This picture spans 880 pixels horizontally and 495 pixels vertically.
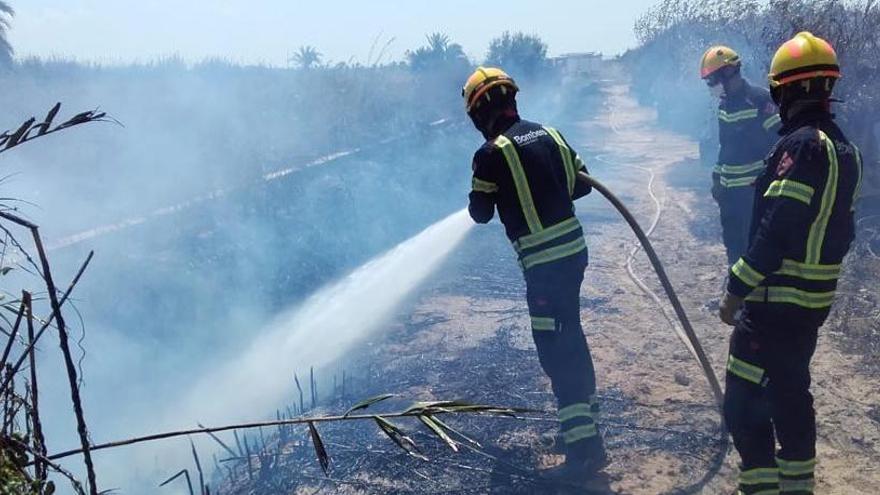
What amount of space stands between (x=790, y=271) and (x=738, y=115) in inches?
122

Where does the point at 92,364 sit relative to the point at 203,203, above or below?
below

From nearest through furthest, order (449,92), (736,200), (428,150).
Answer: (736,200) → (428,150) → (449,92)

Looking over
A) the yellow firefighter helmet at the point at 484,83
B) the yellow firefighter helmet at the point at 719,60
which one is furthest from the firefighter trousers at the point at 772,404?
the yellow firefighter helmet at the point at 719,60

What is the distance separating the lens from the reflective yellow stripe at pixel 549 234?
3697 mm

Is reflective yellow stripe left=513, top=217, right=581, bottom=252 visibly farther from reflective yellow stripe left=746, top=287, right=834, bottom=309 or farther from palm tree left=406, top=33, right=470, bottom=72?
palm tree left=406, top=33, right=470, bottom=72

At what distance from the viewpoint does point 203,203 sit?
9148 mm

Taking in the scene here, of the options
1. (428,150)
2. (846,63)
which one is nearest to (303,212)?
(428,150)

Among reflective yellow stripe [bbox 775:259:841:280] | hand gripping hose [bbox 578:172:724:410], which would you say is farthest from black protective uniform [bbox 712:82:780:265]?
reflective yellow stripe [bbox 775:259:841:280]

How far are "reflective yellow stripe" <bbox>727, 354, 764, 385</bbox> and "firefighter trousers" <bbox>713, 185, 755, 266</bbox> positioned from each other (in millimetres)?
2930

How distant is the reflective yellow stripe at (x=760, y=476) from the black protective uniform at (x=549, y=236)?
0.83 meters

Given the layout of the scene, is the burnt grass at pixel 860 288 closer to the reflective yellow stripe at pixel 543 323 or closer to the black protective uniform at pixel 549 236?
the black protective uniform at pixel 549 236

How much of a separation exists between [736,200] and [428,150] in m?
10.3

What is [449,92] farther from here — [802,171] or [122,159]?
[802,171]

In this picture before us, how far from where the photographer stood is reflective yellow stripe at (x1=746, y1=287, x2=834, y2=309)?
2.92 metres
